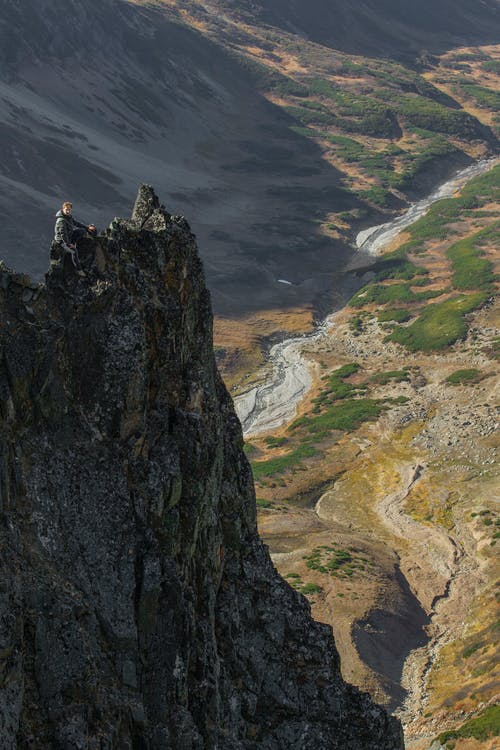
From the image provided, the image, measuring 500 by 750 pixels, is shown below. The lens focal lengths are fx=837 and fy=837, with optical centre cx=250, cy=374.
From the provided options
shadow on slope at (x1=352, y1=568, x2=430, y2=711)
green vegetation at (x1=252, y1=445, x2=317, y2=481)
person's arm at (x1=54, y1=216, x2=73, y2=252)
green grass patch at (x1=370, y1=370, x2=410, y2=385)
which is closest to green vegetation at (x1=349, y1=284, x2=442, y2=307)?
green grass patch at (x1=370, y1=370, x2=410, y2=385)

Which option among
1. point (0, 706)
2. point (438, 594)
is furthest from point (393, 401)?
point (0, 706)

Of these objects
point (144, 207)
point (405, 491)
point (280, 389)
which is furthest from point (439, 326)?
point (144, 207)

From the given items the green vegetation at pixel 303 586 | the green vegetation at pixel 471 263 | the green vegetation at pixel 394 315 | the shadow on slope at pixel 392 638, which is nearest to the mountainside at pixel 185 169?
the green vegetation at pixel 394 315

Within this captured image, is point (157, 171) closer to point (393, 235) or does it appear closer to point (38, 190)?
point (38, 190)

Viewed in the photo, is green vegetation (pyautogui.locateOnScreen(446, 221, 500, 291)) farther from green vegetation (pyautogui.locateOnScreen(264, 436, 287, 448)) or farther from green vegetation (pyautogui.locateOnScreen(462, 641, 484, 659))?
green vegetation (pyautogui.locateOnScreen(462, 641, 484, 659))

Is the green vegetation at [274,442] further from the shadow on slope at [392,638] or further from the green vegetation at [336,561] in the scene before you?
the shadow on slope at [392,638]

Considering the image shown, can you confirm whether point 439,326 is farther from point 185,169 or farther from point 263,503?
point 185,169
